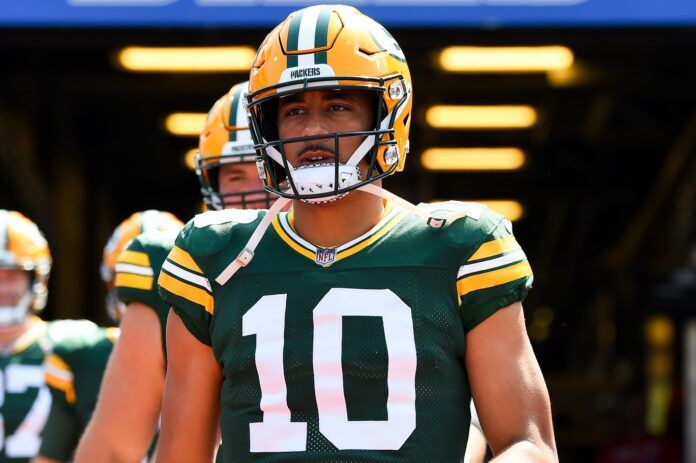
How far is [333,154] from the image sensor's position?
9.43 feet

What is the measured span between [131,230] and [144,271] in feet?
4.38

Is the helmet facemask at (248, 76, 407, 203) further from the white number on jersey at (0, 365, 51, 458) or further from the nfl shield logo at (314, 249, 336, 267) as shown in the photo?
the white number on jersey at (0, 365, 51, 458)

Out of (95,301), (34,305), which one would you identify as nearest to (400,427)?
(34,305)

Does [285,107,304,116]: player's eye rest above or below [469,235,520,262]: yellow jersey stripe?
above

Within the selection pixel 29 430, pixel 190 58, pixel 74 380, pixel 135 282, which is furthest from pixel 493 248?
pixel 190 58

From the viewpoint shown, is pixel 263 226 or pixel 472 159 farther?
pixel 472 159

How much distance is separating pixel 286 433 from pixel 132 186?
48.5 ft

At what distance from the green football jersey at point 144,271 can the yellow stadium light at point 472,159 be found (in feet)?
35.6

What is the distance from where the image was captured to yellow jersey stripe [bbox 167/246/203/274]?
2.94 metres

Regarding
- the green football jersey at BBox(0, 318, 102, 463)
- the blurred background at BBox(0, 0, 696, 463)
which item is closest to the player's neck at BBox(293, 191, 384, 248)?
the green football jersey at BBox(0, 318, 102, 463)

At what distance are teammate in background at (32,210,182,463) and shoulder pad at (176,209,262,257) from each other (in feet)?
7.83

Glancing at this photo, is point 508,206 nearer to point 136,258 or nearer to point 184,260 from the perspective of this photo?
point 136,258

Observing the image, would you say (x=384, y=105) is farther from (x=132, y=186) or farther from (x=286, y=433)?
(x=132, y=186)

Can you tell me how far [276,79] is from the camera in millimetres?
2959
